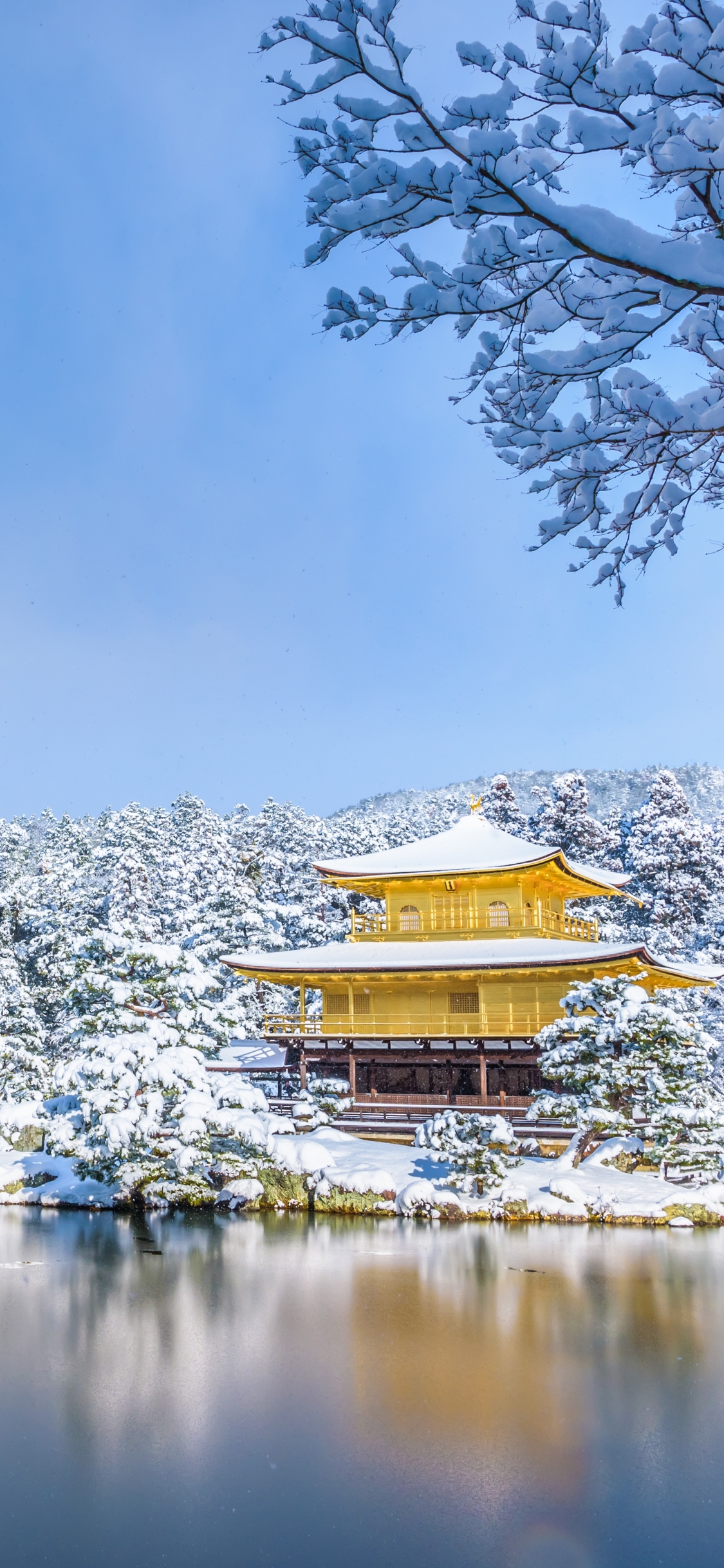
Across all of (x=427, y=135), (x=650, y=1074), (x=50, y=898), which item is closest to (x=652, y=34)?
(x=427, y=135)

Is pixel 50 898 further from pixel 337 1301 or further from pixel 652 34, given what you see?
pixel 652 34

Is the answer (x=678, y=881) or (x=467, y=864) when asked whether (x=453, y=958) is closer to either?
(x=467, y=864)

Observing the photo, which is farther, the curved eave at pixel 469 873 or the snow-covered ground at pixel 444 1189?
the curved eave at pixel 469 873

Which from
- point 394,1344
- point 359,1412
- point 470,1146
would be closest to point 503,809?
point 470,1146

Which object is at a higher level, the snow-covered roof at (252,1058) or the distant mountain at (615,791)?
the distant mountain at (615,791)

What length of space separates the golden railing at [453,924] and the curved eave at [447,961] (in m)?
0.69

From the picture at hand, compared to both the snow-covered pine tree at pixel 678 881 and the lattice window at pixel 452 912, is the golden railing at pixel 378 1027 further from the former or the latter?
the snow-covered pine tree at pixel 678 881

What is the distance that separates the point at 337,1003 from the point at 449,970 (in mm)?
5111

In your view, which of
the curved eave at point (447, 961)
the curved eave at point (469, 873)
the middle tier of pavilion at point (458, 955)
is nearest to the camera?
the curved eave at point (447, 961)

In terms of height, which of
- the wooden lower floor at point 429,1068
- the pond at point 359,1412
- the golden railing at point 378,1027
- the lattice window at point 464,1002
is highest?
the lattice window at point 464,1002

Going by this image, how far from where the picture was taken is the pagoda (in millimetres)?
24891

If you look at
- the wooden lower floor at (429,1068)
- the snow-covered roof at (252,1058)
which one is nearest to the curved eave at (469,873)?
the wooden lower floor at (429,1068)

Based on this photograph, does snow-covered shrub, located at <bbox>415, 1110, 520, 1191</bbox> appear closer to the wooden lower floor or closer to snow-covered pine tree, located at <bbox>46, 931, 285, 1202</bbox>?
snow-covered pine tree, located at <bbox>46, 931, 285, 1202</bbox>

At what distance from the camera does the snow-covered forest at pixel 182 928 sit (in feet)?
59.5
